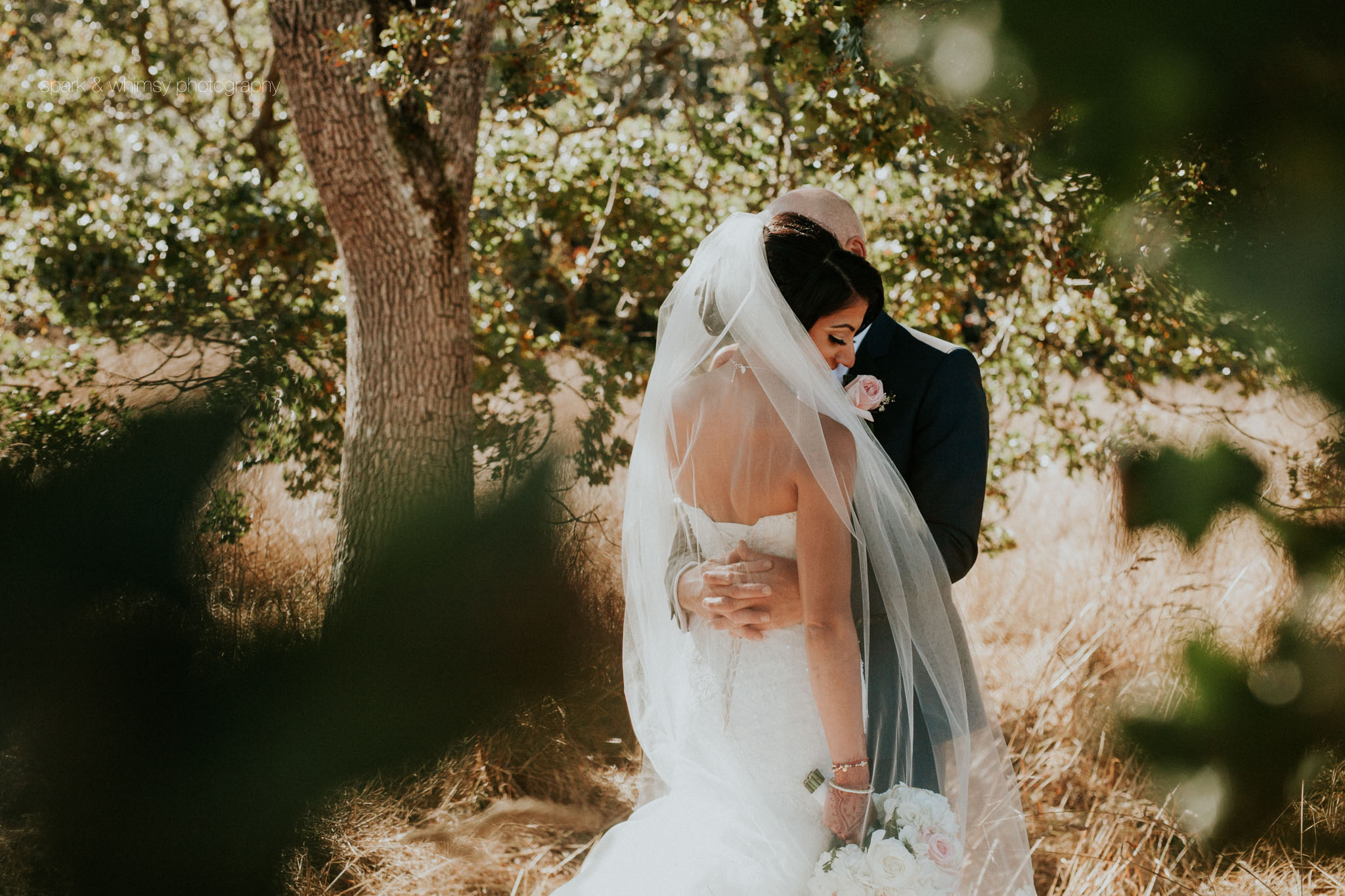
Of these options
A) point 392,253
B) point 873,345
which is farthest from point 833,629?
point 392,253

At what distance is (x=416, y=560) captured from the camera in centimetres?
391

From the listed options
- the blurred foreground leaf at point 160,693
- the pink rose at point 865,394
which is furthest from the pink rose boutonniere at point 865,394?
the blurred foreground leaf at point 160,693

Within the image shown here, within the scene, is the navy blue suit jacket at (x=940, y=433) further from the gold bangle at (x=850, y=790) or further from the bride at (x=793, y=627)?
the gold bangle at (x=850, y=790)

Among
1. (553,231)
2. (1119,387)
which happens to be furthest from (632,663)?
(553,231)

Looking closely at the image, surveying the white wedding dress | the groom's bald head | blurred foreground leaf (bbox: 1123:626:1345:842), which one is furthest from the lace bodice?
the groom's bald head

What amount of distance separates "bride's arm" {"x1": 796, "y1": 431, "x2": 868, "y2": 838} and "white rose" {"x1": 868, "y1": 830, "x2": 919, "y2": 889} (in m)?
0.12

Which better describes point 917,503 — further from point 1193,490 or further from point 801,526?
point 1193,490

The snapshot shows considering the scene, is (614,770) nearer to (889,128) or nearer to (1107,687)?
(1107,687)

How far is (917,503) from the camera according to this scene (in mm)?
2207

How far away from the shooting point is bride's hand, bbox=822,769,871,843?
1.83m

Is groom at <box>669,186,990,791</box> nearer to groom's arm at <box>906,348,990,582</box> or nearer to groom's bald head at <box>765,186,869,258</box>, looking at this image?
groom's arm at <box>906,348,990,582</box>

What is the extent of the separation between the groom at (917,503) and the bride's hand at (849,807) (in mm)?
87

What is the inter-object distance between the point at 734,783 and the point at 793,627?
355mm

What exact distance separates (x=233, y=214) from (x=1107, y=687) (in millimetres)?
5880
